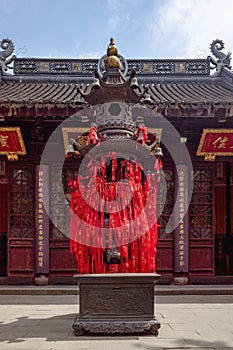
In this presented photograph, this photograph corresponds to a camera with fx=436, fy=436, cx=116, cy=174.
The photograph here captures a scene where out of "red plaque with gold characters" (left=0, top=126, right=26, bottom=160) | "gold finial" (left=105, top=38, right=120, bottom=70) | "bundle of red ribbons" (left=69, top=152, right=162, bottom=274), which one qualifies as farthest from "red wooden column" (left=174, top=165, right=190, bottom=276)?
"gold finial" (left=105, top=38, right=120, bottom=70)

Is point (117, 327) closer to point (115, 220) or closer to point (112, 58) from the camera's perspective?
point (115, 220)

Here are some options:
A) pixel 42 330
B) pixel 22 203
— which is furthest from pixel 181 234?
pixel 42 330

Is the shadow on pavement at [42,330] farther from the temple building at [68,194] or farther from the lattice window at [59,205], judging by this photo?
the lattice window at [59,205]

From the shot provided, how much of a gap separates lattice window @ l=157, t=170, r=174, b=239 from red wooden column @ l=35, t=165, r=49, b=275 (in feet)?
9.50

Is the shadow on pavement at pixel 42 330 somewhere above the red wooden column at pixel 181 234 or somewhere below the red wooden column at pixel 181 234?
below

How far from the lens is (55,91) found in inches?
510

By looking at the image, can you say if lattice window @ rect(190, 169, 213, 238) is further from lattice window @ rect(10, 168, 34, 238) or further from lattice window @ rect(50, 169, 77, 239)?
lattice window @ rect(10, 168, 34, 238)

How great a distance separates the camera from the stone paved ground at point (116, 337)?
204 inches

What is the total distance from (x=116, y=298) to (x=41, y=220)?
18.0 feet

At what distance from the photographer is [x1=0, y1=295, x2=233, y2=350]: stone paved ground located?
17.0ft

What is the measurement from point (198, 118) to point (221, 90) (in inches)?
125

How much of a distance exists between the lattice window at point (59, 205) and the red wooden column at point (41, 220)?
10.8 inches

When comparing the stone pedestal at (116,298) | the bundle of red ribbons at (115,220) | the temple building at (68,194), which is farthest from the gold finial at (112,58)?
the temple building at (68,194)

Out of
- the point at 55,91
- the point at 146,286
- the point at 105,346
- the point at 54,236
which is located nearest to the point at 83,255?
the point at 146,286
